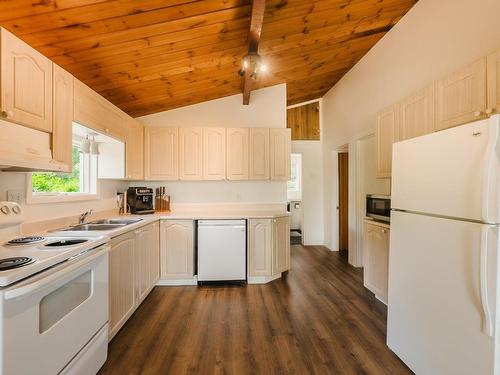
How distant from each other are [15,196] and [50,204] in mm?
334

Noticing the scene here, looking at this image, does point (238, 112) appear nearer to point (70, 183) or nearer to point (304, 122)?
point (304, 122)

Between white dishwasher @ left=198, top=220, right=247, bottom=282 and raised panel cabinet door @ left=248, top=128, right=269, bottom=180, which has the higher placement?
raised panel cabinet door @ left=248, top=128, right=269, bottom=180

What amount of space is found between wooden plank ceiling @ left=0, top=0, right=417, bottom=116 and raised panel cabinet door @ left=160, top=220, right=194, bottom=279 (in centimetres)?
169

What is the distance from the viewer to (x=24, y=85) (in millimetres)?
1454

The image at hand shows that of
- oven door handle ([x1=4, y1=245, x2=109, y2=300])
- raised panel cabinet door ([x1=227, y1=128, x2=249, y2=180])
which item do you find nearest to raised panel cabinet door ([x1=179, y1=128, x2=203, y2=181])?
raised panel cabinet door ([x1=227, y1=128, x2=249, y2=180])

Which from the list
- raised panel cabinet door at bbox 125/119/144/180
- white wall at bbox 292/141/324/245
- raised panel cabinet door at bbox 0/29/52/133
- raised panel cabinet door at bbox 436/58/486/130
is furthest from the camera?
white wall at bbox 292/141/324/245

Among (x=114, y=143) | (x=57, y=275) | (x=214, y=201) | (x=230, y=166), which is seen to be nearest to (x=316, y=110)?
(x=230, y=166)

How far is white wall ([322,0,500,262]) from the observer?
1948 millimetres

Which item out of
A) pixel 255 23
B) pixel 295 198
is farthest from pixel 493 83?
pixel 295 198

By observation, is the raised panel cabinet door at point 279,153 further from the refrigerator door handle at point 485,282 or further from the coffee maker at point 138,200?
the refrigerator door handle at point 485,282

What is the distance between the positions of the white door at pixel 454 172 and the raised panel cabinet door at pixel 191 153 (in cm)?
256

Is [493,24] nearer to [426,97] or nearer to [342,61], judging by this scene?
[426,97]

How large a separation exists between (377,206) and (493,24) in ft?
5.71

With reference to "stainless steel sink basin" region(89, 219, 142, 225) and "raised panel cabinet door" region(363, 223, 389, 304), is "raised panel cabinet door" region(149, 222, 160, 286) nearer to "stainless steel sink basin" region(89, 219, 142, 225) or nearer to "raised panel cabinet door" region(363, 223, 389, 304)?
"stainless steel sink basin" region(89, 219, 142, 225)
